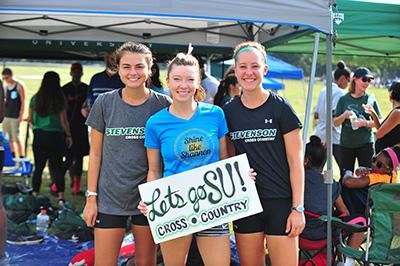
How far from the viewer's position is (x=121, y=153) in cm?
324

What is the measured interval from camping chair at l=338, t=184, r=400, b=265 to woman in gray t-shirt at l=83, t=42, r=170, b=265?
162cm

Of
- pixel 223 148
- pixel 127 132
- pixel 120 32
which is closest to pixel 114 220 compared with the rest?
pixel 127 132

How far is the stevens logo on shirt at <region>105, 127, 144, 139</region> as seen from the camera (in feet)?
10.6

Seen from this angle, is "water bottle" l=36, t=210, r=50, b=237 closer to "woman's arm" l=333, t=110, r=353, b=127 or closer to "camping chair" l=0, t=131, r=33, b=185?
"camping chair" l=0, t=131, r=33, b=185

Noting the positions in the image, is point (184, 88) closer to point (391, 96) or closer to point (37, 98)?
point (391, 96)

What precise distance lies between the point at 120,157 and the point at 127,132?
5.8 inches

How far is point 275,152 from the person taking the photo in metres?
3.13

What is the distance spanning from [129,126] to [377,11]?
2937 mm

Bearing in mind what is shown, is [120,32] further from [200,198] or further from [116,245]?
[200,198]

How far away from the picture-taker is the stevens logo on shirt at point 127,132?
3.23 meters

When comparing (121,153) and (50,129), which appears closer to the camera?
(121,153)

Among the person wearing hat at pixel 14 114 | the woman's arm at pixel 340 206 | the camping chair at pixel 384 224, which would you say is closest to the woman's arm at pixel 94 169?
the camping chair at pixel 384 224

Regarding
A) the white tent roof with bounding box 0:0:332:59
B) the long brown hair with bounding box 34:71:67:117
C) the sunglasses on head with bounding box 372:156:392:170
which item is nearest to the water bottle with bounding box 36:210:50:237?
the long brown hair with bounding box 34:71:67:117

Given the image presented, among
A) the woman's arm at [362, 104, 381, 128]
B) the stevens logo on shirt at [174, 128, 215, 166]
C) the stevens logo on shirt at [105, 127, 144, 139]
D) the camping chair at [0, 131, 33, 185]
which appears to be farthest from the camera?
the camping chair at [0, 131, 33, 185]
